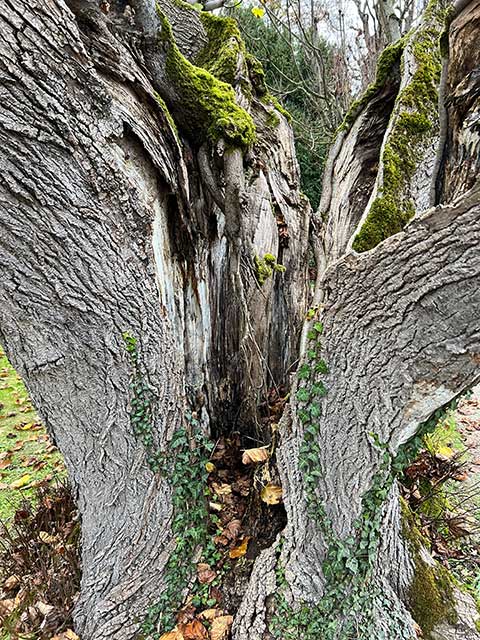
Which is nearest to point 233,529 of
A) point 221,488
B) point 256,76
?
point 221,488

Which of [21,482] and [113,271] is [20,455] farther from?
[113,271]

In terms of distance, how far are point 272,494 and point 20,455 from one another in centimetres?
378

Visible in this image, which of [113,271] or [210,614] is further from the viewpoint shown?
[210,614]

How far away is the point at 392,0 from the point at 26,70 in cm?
656

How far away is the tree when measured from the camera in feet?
5.27

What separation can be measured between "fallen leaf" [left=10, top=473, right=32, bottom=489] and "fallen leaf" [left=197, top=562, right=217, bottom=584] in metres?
Answer: 2.75

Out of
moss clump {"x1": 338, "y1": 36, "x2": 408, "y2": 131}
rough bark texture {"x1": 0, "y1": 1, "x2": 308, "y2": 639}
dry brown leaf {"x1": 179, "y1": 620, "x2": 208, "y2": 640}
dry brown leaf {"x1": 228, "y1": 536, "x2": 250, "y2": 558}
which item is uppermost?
moss clump {"x1": 338, "y1": 36, "x2": 408, "y2": 131}

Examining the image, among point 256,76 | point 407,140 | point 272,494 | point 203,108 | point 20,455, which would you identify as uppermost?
point 256,76

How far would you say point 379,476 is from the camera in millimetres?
2016

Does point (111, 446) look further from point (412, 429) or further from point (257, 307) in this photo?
point (412, 429)

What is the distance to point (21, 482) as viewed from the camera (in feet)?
14.8

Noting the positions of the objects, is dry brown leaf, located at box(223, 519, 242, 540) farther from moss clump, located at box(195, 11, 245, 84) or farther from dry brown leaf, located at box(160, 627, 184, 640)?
moss clump, located at box(195, 11, 245, 84)

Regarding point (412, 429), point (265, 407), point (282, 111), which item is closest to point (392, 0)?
point (282, 111)

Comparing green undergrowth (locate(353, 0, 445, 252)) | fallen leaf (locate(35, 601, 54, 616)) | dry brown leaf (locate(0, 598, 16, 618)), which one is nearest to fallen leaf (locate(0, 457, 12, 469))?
dry brown leaf (locate(0, 598, 16, 618))
